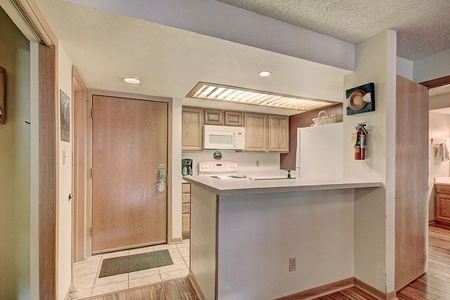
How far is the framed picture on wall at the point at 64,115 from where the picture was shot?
1.79m

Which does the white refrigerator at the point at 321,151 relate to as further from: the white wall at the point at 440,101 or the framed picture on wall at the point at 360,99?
the white wall at the point at 440,101

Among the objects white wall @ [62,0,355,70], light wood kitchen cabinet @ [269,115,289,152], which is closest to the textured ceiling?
white wall @ [62,0,355,70]

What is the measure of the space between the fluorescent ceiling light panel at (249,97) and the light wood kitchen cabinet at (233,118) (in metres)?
0.57

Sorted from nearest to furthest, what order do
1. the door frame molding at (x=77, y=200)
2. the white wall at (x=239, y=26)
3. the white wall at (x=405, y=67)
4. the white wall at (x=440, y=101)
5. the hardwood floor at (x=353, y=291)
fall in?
the white wall at (x=239, y=26)
the hardwood floor at (x=353, y=291)
the white wall at (x=405, y=67)
the door frame molding at (x=77, y=200)
the white wall at (x=440, y=101)

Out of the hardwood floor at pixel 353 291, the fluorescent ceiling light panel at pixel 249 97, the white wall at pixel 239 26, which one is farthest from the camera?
the fluorescent ceiling light panel at pixel 249 97

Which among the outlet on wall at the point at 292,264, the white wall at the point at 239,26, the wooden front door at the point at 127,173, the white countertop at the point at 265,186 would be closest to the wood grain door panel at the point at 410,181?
the white countertop at the point at 265,186

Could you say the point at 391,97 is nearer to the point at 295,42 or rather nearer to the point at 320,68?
the point at 320,68

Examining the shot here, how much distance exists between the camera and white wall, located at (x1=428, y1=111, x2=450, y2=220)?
4281 mm

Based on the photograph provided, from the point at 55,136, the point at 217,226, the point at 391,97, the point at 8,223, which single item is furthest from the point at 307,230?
the point at 8,223

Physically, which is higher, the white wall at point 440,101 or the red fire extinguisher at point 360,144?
the white wall at point 440,101

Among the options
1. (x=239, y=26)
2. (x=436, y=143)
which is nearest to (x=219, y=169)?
(x=239, y=26)

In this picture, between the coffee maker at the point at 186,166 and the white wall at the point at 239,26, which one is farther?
the coffee maker at the point at 186,166

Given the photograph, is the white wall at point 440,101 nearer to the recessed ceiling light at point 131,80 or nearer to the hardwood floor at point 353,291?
the hardwood floor at point 353,291

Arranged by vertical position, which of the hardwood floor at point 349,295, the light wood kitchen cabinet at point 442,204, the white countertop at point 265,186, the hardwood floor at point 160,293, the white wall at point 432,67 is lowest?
the hardwood floor at point 160,293
